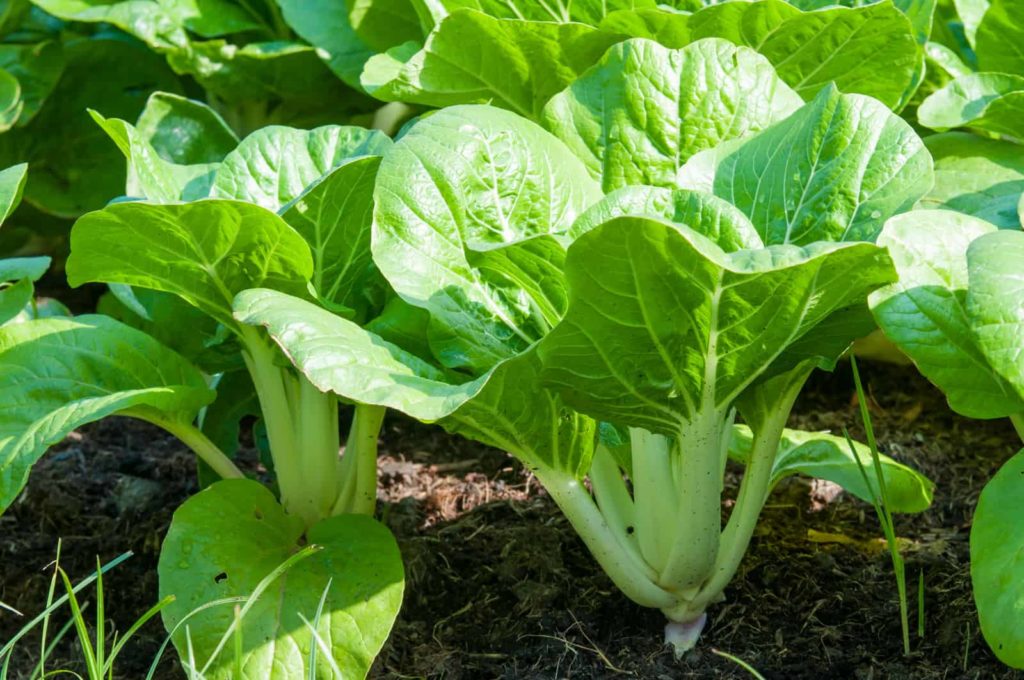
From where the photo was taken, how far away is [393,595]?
5.40ft

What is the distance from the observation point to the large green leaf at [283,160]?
1.83 metres

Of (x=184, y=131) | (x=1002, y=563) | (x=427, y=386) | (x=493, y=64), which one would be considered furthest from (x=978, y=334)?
(x=184, y=131)

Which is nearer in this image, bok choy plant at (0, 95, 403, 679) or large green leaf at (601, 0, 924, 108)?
bok choy plant at (0, 95, 403, 679)

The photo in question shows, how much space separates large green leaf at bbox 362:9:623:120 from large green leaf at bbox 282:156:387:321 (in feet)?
1.43

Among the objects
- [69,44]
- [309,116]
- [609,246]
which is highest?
[609,246]

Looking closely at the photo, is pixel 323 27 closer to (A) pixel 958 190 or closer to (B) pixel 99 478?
(B) pixel 99 478

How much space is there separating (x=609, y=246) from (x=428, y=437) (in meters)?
1.25

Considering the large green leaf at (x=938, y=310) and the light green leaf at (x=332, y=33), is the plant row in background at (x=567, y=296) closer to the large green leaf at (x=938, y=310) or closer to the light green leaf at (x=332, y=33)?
the large green leaf at (x=938, y=310)

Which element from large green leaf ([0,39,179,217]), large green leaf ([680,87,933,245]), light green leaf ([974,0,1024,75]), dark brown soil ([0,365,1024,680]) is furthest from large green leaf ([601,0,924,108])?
large green leaf ([0,39,179,217])

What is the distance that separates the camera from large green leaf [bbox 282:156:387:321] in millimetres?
1721

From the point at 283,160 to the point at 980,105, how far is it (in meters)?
1.19

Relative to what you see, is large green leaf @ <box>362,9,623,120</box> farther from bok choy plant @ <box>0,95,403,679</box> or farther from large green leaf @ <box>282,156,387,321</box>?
large green leaf @ <box>282,156,387,321</box>

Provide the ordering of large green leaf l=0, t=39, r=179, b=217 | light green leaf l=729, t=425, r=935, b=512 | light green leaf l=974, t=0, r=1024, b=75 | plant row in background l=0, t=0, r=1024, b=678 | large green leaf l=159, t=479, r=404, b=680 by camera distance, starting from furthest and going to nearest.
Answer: large green leaf l=0, t=39, r=179, b=217, light green leaf l=974, t=0, r=1024, b=75, light green leaf l=729, t=425, r=935, b=512, large green leaf l=159, t=479, r=404, b=680, plant row in background l=0, t=0, r=1024, b=678

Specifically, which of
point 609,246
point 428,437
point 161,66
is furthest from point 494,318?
point 161,66
